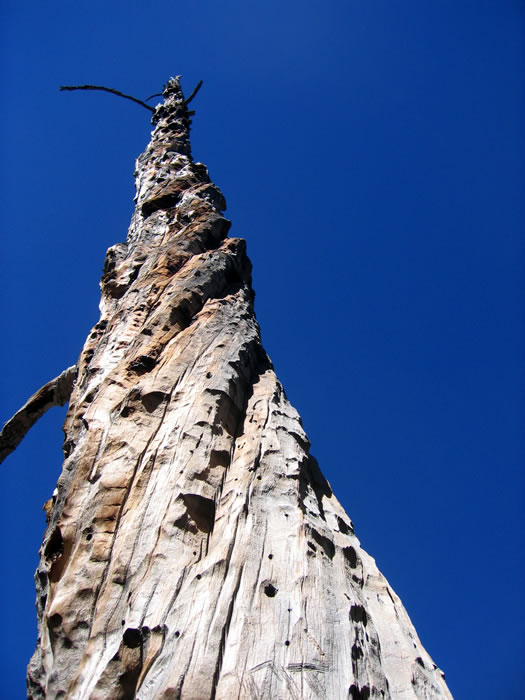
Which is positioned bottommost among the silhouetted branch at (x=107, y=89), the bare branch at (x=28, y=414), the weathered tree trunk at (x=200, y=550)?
the weathered tree trunk at (x=200, y=550)

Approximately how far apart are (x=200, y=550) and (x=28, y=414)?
4035 mm

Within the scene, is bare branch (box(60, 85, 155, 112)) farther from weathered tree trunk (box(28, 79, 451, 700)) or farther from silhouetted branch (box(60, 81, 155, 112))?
weathered tree trunk (box(28, 79, 451, 700))

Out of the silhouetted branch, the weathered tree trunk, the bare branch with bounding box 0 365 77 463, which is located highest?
the silhouetted branch

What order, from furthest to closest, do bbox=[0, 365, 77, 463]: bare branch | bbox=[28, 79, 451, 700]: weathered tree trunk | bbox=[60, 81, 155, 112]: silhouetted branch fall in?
bbox=[60, 81, 155, 112]: silhouetted branch
bbox=[0, 365, 77, 463]: bare branch
bbox=[28, 79, 451, 700]: weathered tree trunk

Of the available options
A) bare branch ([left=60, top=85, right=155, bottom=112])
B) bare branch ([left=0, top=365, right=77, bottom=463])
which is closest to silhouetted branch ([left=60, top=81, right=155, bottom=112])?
bare branch ([left=60, top=85, right=155, bottom=112])

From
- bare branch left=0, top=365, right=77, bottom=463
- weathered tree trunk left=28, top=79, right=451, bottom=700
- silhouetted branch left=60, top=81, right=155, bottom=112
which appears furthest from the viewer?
silhouetted branch left=60, top=81, right=155, bottom=112

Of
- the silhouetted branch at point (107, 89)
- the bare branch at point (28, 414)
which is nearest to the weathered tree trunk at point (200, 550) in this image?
the bare branch at point (28, 414)

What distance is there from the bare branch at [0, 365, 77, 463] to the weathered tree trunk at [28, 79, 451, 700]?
1.69m

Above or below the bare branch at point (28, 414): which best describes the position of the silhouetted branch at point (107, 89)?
above

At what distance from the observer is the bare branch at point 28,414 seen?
5.75 metres

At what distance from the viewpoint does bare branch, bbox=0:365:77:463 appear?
575 cm

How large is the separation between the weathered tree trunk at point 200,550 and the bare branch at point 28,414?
5.56ft

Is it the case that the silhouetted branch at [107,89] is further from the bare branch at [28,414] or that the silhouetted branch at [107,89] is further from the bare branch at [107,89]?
the bare branch at [28,414]

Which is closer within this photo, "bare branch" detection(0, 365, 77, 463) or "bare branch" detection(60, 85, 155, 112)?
"bare branch" detection(0, 365, 77, 463)
